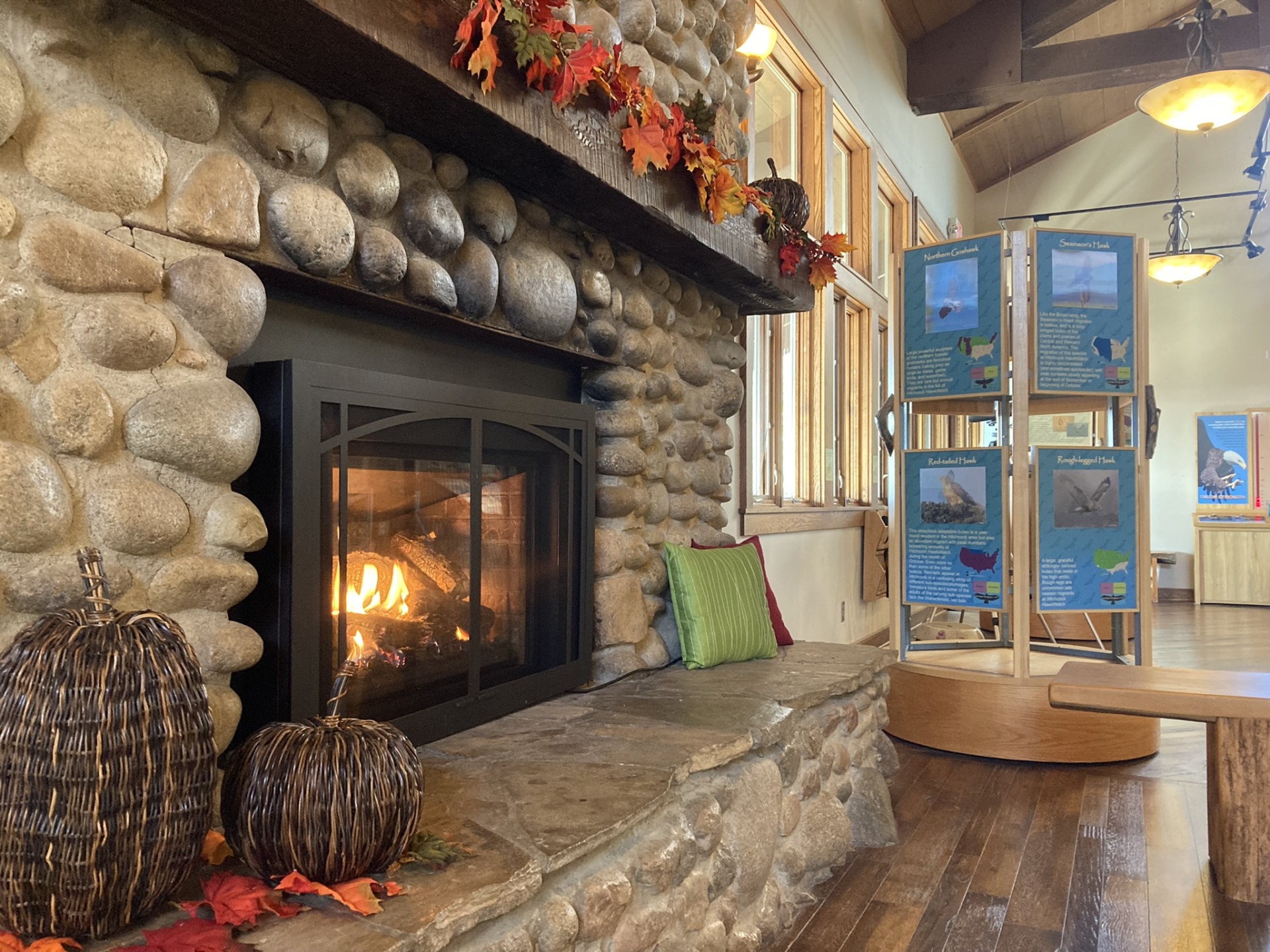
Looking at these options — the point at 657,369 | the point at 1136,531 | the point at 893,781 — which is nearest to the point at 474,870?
the point at 657,369

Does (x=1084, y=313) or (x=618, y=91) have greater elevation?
(x=618, y=91)

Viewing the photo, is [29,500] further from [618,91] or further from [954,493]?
[954,493]

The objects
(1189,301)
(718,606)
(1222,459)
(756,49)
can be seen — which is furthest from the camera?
(1189,301)

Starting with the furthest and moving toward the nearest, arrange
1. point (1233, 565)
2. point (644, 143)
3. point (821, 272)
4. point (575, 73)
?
point (1233, 565), point (821, 272), point (644, 143), point (575, 73)

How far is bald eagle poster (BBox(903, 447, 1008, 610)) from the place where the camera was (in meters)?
3.74

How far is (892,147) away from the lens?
21.0 ft

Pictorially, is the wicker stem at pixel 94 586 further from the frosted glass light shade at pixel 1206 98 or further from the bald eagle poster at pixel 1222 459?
the bald eagle poster at pixel 1222 459

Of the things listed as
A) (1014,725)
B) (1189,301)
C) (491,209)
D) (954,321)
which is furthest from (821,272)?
(1189,301)

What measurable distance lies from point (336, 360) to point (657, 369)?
1194mm

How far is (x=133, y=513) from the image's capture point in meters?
1.31

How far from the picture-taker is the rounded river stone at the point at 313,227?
5.06 feet

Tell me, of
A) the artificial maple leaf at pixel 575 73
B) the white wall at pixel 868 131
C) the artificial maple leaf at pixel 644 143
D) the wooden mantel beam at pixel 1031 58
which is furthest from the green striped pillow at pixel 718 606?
the wooden mantel beam at pixel 1031 58

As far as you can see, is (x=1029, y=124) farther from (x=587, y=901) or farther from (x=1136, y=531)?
(x=587, y=901)

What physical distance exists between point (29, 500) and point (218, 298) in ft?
1.34
